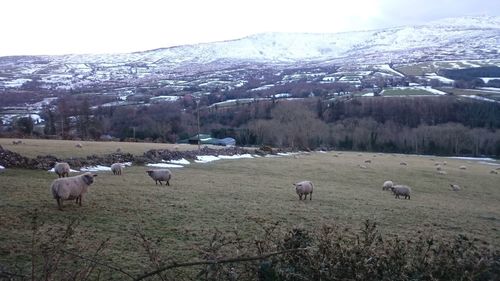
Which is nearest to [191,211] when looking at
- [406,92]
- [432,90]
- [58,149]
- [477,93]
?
[58,149]

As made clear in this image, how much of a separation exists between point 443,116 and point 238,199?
140 m

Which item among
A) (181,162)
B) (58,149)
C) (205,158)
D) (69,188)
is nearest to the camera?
(69,188)

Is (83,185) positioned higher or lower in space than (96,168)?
higher

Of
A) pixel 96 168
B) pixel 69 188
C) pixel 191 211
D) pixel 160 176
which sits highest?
pixel 69 188

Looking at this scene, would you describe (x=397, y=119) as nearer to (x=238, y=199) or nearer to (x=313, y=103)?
(x=313, y=103)

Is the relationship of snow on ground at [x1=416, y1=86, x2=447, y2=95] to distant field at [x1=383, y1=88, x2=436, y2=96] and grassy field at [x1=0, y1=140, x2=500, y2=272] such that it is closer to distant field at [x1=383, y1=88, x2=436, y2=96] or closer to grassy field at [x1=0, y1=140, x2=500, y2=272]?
distant field at [x1=383, y1=88, x2=436, y2=96]

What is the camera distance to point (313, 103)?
168m

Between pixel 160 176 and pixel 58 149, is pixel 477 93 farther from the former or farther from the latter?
pixel 160 176

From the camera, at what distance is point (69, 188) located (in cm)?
1661

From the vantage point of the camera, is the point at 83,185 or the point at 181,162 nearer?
the point at 83,185

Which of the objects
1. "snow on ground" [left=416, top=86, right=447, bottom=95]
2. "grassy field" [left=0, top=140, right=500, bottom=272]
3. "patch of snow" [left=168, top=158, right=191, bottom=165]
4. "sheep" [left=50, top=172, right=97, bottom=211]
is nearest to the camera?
"grassy field" [left=0, top=140, right=500, bottom=272]

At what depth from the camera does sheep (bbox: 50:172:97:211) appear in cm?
1619

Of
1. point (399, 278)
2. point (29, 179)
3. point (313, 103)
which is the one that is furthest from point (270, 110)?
→ point (399, 278)

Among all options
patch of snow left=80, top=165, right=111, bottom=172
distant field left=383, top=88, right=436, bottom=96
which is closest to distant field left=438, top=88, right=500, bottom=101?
distant field left=383, top=88, right=436, bottom=96
